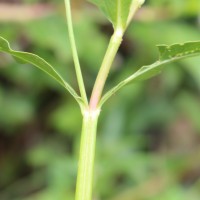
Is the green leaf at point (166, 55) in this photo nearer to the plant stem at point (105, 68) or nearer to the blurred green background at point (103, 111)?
the plant stem at point (105, 68)

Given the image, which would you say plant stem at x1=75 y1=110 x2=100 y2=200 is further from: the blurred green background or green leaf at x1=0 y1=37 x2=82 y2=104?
the blurred green background

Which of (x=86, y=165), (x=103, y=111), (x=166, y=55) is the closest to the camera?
(x=86, y=165)

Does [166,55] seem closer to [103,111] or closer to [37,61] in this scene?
[37,61]

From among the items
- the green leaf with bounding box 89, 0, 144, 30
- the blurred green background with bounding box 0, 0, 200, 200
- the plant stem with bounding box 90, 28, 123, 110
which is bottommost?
the plant stem with bounding box 90, 28, 123, 110

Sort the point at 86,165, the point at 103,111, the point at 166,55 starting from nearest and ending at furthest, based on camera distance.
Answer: the point at 86,165 < the point at 166,55 < the point at 103,111

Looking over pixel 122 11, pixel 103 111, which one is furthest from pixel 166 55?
pixel 103 111

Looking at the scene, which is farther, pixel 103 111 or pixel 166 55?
pixel 103 111

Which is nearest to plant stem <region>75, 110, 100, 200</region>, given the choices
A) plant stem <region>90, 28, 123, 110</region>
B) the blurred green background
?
plant stem <region>90, 28, 123, 110</region>

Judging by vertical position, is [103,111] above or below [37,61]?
above
